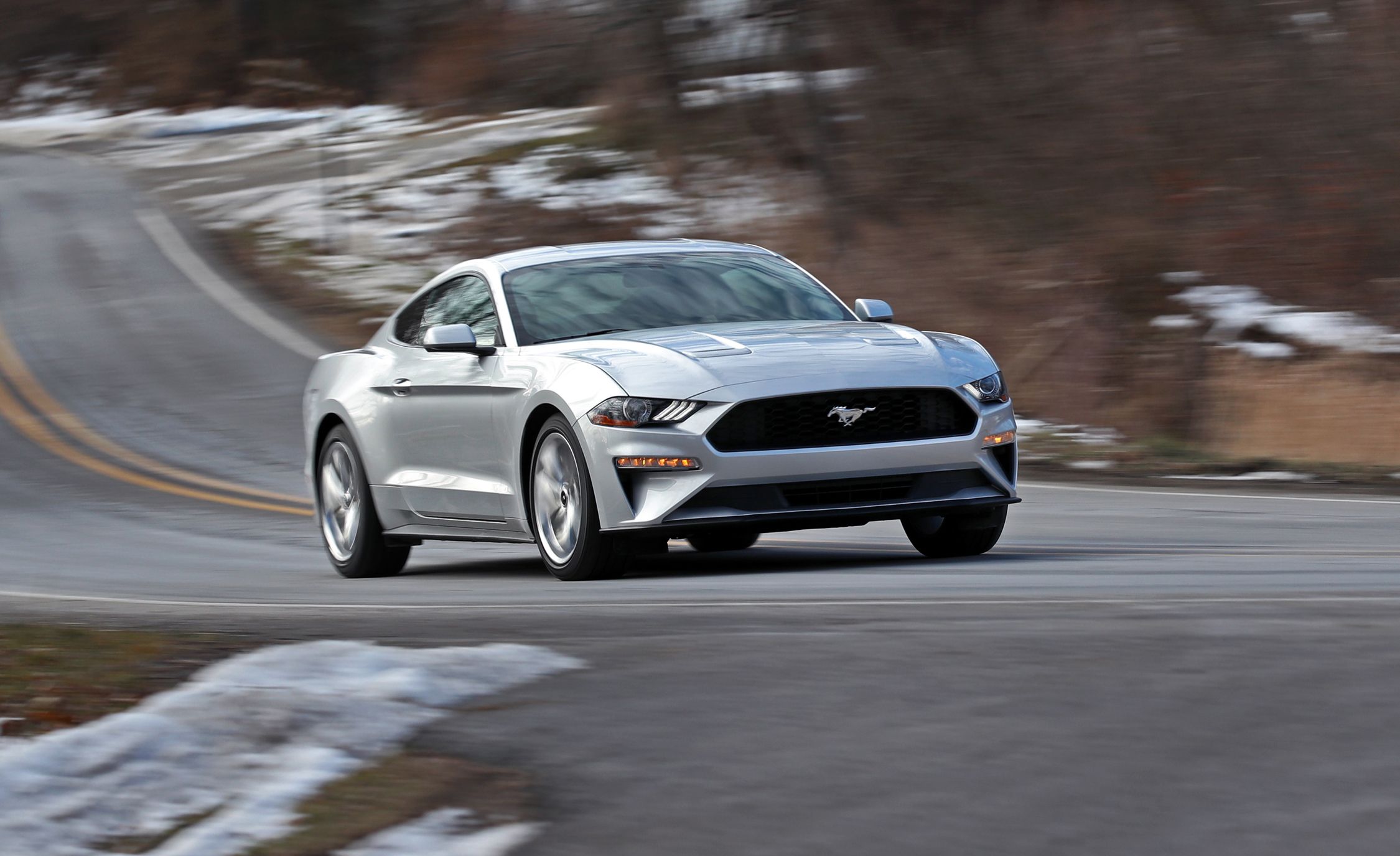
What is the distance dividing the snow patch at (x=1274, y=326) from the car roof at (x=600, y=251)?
8856mm

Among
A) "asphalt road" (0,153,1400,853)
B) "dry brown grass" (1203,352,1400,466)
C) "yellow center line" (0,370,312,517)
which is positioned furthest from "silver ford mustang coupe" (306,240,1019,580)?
"dry brown grass" (1203,352,1400,466)

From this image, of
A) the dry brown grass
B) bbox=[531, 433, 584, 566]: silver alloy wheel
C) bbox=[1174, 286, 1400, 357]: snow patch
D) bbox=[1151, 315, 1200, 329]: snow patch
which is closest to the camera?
bbox=[531, 433, 584, 566]: silver alloy wheel

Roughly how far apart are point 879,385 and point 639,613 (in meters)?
1.62

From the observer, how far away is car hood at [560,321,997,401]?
26.0 ft

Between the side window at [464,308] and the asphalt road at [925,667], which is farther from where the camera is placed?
the side window at [464,308]

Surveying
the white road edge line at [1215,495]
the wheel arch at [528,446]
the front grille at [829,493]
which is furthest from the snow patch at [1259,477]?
the wheel arch at [528,446]

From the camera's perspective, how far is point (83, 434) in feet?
63.7

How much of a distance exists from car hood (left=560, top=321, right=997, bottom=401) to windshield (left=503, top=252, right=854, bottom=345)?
28cm

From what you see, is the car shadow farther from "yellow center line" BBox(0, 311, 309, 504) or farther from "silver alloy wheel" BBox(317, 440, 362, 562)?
"yellow center line" BBox(0, 311, 309, 504)

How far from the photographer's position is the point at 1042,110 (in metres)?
22.2

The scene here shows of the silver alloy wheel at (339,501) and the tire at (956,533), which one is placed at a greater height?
the silver alloy wheel at (339,501)

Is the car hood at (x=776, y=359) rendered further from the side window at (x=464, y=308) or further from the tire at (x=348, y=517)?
the tire at (x=348, y=517)

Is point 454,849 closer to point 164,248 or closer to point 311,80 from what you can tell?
point 164,248

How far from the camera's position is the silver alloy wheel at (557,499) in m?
8.20
